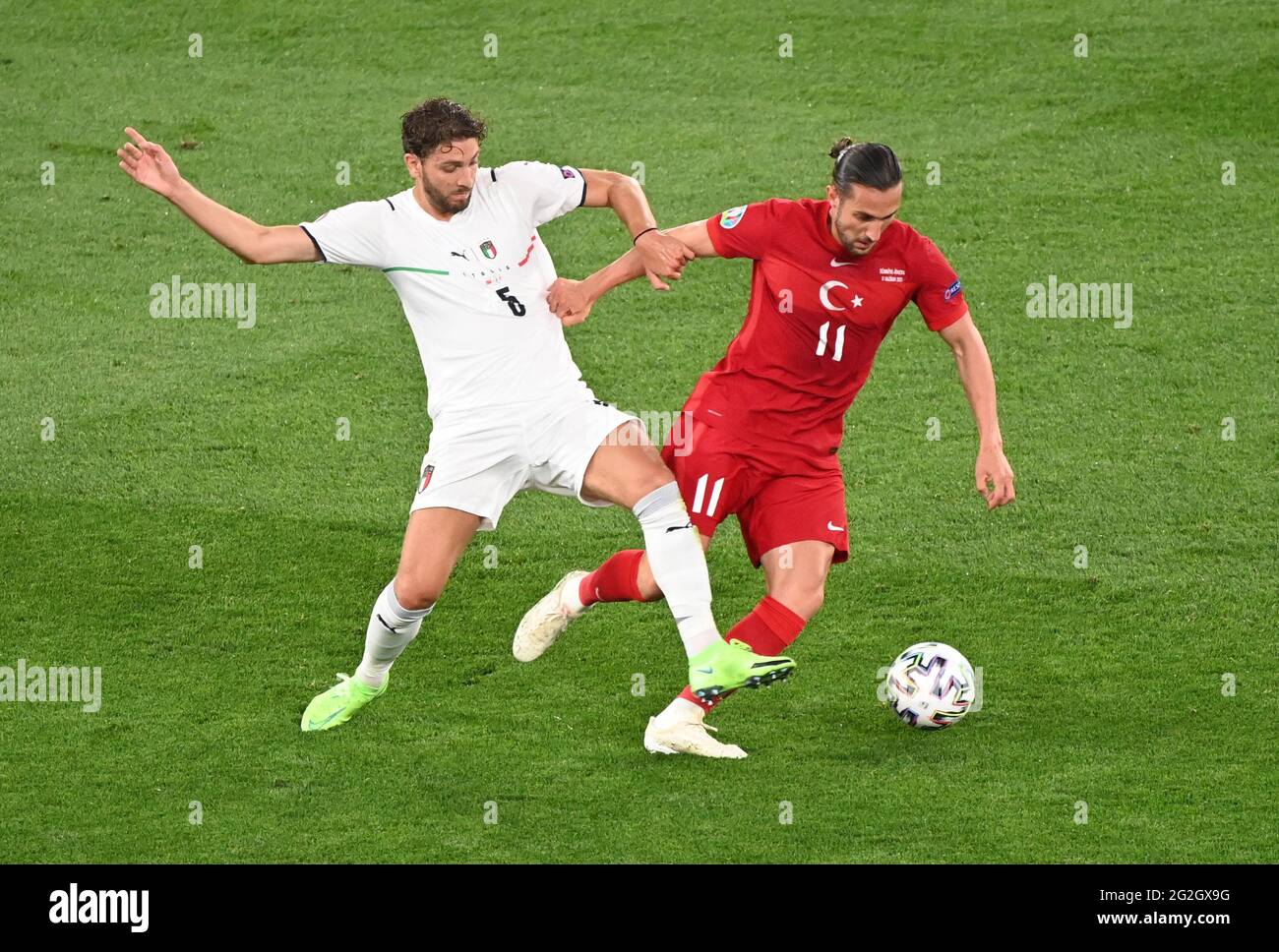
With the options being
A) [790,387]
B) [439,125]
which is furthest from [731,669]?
[439,125]

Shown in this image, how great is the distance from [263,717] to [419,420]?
3.20 metres

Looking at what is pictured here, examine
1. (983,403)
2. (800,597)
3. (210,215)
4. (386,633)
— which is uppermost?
(210,215)

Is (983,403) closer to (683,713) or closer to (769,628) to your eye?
(769,628)

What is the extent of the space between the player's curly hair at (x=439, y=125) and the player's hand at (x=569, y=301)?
2.07ft

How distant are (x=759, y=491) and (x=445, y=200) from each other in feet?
5.09

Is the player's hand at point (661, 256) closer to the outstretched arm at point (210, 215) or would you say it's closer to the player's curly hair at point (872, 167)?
the player's curly hair at point (872, 167)

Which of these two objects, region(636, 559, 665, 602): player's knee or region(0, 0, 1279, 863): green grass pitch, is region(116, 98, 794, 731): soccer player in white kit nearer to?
region(636, 559, 665, 602): player's knee

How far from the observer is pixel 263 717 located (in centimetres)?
717

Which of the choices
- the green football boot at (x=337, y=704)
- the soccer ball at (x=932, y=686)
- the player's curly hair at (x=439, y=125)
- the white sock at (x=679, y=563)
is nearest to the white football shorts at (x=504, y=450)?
the white sock at (x=679, y=563)

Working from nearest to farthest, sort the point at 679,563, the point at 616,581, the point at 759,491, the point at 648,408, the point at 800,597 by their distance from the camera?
the point at 679,563 < the point at 800,597 < the point at 759,491 < the point at 616,581 < the point at 648,408

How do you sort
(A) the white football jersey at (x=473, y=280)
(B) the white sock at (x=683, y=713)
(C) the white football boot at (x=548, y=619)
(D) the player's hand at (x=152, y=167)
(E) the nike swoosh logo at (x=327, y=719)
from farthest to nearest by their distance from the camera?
(C) the white football boot at (x=548, y=619) → (E) the nike swoosh logo at (x=327, y=719) → (B) the white sock at (x=683, y=713) → (A) the white football jersey at (x=473, y=280) → (D) the player's hand at (x=152, y=167)

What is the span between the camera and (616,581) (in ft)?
23.0

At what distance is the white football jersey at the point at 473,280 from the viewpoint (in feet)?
21.6

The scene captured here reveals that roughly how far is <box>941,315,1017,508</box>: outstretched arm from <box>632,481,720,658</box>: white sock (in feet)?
3.39
